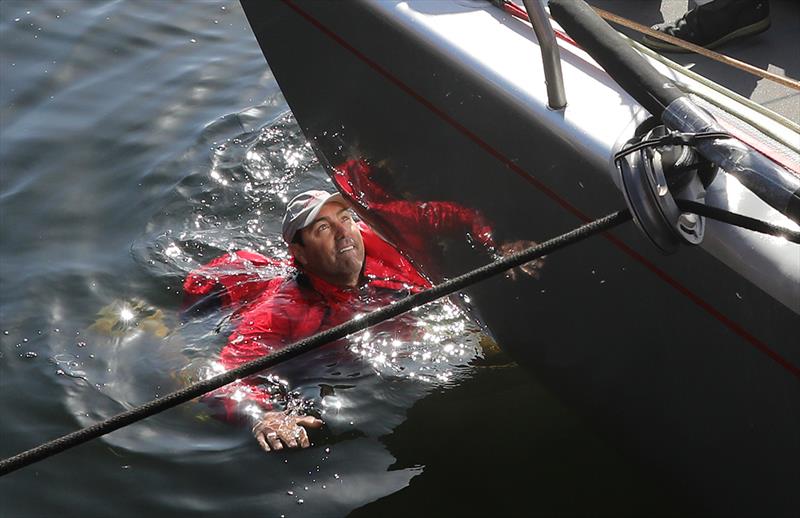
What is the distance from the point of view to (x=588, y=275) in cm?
Answer: 229

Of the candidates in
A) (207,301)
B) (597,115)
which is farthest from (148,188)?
(597,115)

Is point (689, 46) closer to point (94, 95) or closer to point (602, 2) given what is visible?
point (602, 2)

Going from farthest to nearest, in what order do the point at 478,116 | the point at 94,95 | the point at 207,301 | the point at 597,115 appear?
the point at 94,95, the point at 207,301, the point at 478,116, the point at 597,115

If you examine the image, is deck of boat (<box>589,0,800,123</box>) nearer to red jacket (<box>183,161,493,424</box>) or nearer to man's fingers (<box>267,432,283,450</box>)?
red jacket (<box>183,161,493,424</box>)

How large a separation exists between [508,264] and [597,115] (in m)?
0.55

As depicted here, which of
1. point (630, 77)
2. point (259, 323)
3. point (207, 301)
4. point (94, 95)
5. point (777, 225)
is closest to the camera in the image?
point (777, 225)

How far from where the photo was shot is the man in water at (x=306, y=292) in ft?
11.9

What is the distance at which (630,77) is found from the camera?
1.82 metres

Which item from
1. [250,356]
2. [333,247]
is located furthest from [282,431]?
[333,247]

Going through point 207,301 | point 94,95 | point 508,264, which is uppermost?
point 508,264

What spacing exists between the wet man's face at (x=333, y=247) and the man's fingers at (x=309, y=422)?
0.68m

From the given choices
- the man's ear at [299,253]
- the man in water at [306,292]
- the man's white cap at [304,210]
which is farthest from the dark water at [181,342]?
the man's white cap at [304,210]

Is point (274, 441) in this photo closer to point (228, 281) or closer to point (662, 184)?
point (228, 281)

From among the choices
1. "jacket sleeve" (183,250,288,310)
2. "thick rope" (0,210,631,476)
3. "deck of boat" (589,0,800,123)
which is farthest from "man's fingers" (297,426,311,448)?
"deck of boat" (589,0,800,123)
